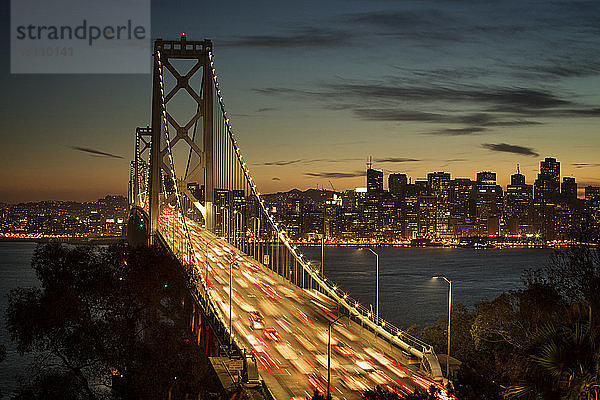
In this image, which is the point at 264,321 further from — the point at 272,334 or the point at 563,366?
the point at 563,366

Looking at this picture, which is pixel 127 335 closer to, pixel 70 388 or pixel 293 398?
pixel 70 388

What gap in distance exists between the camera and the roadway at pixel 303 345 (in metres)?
23.2

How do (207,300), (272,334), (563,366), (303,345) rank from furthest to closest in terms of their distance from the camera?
(272,334) < (207,300) < (303,345) < (563,366)

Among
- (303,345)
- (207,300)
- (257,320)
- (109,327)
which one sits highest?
(207,300)

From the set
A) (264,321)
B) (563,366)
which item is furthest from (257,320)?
(563,366)

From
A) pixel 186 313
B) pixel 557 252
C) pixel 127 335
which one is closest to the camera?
pixel 557 252

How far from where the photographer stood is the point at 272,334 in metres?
31.3

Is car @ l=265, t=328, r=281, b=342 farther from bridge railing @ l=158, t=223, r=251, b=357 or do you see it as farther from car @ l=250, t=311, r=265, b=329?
bridge railing @ l=158, t=223, r=251, b=357

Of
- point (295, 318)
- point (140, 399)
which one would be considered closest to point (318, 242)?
point (295, 318)

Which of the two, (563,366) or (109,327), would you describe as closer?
(563,366)

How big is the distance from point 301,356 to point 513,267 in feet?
337

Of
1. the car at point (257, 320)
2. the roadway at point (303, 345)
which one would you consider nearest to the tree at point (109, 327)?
the roadway at point (303, 345)

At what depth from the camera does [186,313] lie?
34.3m

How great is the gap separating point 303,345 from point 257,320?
485 centimetres
